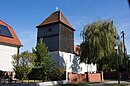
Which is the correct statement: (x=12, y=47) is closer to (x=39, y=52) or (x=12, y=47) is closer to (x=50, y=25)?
(x=39, y=52)

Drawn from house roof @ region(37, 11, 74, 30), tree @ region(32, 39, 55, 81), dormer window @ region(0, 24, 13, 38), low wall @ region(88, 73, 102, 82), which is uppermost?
house roof @ region(37, 11, 74, 30)

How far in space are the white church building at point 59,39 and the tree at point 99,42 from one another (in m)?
6.59

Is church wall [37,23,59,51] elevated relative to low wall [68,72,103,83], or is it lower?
elevated

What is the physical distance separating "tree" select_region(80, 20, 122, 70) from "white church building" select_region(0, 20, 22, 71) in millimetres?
11207

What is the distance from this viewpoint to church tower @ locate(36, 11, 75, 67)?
41656 mm

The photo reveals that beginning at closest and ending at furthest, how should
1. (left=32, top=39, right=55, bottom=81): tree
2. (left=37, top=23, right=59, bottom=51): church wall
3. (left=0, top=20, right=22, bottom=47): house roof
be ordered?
(left=0, top=20, right=22, bottom=47): house roof, (left=32, top=39, right=55, bottom=81): tree, (left=37, top=23, right=59, bottom=51): church wall

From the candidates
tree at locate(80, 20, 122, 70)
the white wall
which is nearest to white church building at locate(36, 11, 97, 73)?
tree at locate(80, 20, 122, 70)

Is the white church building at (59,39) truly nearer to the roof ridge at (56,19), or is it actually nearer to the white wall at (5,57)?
the roof ridge at (56,19)

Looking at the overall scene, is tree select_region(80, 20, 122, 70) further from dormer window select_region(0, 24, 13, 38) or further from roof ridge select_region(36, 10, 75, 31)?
dormer window select_region(0, 24, 13, 38)

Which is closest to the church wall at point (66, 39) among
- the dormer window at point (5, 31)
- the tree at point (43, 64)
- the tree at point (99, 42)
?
the tree at point (43, 64)

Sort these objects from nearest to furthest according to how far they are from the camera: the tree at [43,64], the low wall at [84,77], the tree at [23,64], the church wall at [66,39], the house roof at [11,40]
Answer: the tree at [23,64]
the low wall at [84,77]
the house roof at [11,40]
the tree at [43,64]
the church wall at [66,39]

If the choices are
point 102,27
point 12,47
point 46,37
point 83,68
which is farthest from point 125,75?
point 12,47

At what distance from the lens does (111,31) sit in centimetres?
3484

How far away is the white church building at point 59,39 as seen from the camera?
4167 centimetres
